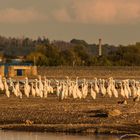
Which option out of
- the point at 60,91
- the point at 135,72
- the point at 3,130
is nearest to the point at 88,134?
the point at 3,130

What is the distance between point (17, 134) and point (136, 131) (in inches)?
140

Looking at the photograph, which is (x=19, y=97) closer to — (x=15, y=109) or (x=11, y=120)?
(x=15, y=109)

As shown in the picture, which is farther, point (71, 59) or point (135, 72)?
point (71, 59)

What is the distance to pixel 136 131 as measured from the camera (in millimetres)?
22844

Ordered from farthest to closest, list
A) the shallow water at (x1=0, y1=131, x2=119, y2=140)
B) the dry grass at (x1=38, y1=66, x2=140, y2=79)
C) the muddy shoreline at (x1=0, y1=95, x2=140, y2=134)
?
1. the dry grass at (x1=38, y1=66, x2=140, y2=79)
2. the muddy shoreline at (x1=0, y1=95, x2=140, y2=134)
3. the shallow water at (x1=0, y1=131, x2=119, y2=140)

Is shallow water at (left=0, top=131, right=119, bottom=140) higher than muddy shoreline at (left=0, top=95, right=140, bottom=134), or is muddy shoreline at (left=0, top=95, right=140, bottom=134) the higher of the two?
muddy shoreline at (left=0, top=95, right=140, bottom=134)

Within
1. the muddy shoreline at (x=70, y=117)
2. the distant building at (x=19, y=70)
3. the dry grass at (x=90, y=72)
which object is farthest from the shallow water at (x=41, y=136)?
the dry grass at (x=90, y=72)

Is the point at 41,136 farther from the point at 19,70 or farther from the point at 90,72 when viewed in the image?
the point at 90,72

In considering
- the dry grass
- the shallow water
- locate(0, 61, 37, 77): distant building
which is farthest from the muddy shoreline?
the dry grass

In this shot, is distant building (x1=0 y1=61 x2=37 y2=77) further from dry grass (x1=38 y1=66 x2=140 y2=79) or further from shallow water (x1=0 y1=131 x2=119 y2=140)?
shallow water (x1=0 y1=131 x2=119 y2=140)

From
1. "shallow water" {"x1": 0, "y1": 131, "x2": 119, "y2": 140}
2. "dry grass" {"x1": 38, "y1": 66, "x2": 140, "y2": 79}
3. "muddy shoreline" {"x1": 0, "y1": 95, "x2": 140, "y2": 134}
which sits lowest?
"shallow water" {"x1": 0, "y1": 131, "x2": 119, "y2": 140}

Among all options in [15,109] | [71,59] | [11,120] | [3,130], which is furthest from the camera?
[71,59]

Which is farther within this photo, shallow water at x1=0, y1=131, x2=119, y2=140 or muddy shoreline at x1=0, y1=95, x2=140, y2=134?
muddy shoreline at x1=0, y1=95, x2=140, y2=134

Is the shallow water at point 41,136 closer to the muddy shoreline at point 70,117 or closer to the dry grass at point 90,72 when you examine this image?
the muddy shoreline at point 70,117
